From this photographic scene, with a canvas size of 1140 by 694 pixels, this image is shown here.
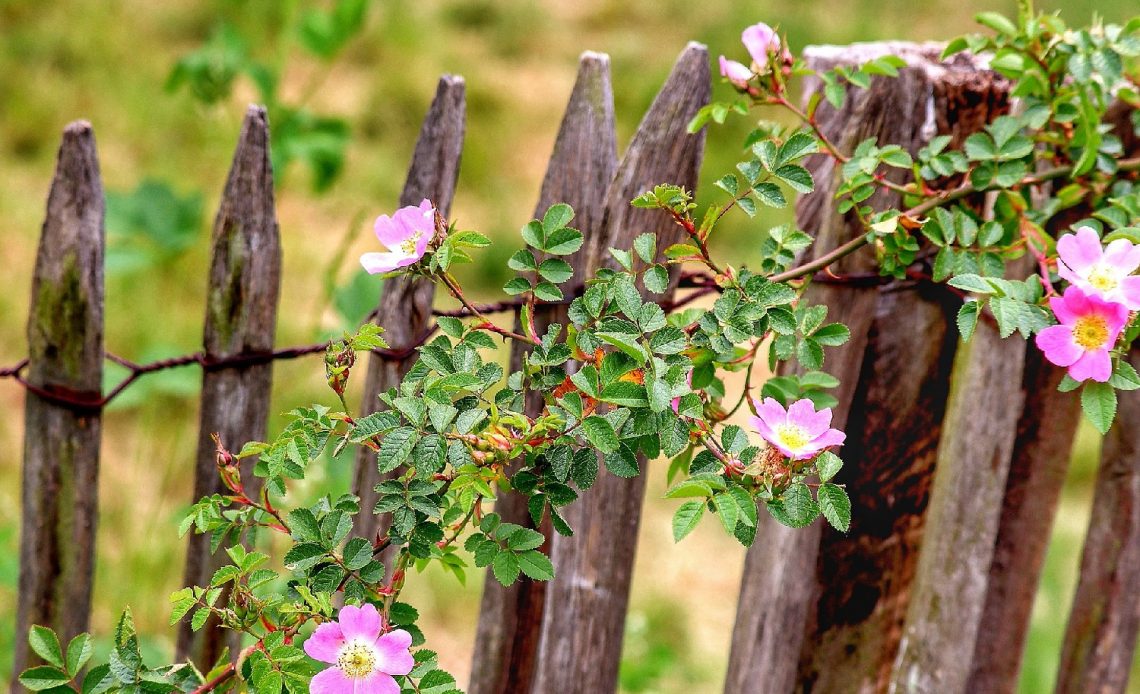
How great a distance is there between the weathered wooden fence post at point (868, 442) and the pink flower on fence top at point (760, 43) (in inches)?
5.9

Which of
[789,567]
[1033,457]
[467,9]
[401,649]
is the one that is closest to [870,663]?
[789,567]

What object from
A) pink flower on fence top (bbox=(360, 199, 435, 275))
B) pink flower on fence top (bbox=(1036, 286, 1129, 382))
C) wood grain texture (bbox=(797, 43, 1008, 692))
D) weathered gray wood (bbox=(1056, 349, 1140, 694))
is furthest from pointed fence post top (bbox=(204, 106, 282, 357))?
weathered gray wood (bbox=(1056, 349, 1140, 694))

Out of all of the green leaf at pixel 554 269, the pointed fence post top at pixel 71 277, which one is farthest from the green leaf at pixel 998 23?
the pointed fence post top at pixel 71 277

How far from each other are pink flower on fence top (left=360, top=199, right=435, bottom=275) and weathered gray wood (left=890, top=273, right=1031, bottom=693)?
2.50 feet

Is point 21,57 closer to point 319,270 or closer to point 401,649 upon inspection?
point 319,270

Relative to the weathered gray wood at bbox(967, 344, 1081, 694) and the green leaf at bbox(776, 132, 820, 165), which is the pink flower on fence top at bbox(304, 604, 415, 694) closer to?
the green leaf at bbox(776, 132, 820, 165)

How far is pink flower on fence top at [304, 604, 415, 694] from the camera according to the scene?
915 millimetres

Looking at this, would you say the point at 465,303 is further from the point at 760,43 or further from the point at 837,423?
the point at 837,423

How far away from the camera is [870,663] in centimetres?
149

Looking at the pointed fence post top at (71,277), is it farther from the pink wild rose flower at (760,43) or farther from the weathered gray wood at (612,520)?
the pink wild rose flower at (760,43)

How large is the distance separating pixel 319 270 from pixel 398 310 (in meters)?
2.31

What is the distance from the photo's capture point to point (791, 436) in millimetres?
965

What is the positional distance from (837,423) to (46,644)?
0.89 metres

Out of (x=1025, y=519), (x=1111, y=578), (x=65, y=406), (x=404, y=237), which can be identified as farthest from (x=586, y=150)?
(x=1111, y=578)
